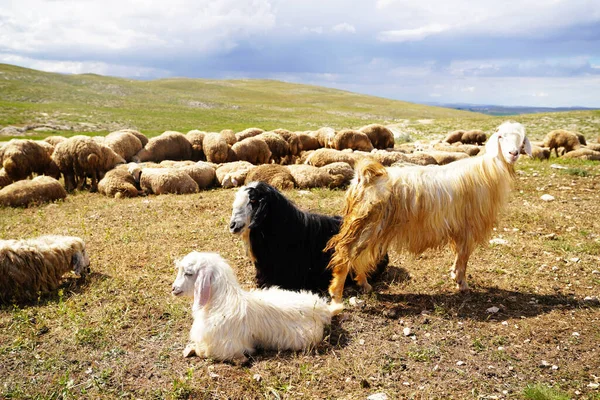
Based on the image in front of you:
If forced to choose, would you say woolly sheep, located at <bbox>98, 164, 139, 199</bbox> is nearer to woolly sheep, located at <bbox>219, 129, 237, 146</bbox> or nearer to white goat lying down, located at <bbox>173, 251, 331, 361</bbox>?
woolly sheep, located at <bbox>219, 129, 237, 146</bbox>

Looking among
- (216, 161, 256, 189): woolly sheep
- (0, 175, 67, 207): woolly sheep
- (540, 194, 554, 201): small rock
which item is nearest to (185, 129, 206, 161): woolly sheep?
(216, 161, 256, 189): woolly sheep

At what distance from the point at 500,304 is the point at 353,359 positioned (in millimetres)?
2310

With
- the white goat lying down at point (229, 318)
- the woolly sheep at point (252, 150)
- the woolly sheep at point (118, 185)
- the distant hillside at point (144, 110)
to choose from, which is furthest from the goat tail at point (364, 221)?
the distant hillside at point (144, 110)

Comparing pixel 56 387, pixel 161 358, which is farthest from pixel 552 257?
pixel 56 387

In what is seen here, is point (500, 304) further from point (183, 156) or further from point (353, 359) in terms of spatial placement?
point (183, 156)

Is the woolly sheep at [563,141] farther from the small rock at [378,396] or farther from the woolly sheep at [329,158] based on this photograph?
the small rock at [378,396]

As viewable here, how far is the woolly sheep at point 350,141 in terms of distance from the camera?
1973 cm

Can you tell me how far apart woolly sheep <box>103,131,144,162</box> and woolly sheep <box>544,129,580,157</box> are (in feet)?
63.3

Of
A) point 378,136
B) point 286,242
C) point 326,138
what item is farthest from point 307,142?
point 286,242

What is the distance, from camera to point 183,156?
1767cm

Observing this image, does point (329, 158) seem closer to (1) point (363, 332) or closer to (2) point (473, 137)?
(1) point (363, 332)

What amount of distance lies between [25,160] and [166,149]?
5292 mm

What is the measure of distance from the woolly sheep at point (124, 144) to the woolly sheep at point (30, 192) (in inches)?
189

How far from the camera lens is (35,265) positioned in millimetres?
5770
